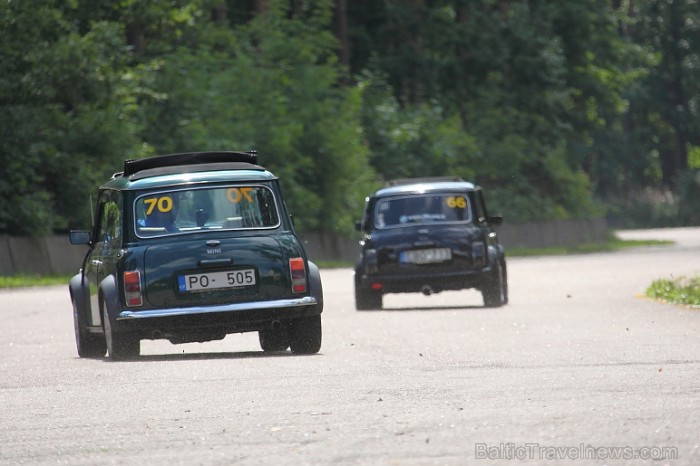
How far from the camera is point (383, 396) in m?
10.6

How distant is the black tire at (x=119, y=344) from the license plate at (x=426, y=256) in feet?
27.4

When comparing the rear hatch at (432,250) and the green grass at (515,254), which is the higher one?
the rear hatch at (432,250)

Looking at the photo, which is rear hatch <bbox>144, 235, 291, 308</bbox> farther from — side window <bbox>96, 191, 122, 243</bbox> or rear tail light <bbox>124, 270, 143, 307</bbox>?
side window <bbox>96, 191, 122, 243</bbox>

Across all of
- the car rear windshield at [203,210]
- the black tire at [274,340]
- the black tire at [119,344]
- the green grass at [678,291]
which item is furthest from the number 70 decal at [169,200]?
the green grass at [678,291]

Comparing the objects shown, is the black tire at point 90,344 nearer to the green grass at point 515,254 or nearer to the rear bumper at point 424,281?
the rear bumper at point 424,281

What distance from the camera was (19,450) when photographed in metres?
8.58

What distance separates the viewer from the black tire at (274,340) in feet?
50.1

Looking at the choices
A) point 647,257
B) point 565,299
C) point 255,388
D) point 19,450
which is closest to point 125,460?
point 19,450

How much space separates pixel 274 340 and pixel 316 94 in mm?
36232

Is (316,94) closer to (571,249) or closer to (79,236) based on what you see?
(571,249)

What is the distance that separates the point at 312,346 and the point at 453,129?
4623cm

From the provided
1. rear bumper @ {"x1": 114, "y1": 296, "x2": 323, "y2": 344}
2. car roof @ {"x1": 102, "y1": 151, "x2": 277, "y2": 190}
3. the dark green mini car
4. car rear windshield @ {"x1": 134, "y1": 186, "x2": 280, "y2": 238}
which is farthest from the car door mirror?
rear bumper @ {"x1": 114, "y1": 296, "x2": 323, "y2": 344}

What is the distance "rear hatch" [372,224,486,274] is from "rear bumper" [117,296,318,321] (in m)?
8.50

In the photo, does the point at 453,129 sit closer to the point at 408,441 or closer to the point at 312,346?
the point at 312,346
